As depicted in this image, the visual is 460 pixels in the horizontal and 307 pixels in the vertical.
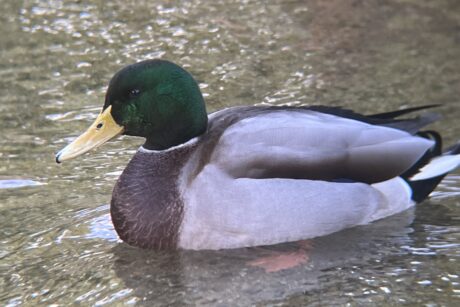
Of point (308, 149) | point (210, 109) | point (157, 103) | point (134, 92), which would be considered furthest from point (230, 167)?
point (210, 109)

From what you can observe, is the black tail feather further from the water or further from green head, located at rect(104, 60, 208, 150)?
green head, located at rect(104, 60, 208, 150)

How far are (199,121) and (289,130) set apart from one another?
0.47 m

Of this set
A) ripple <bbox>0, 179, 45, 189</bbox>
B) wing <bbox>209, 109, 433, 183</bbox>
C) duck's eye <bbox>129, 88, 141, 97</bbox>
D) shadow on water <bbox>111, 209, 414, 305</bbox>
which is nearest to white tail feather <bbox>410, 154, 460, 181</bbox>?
wing <bbox>209, 109, 433, 183</bbox>

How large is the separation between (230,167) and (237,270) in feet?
1.66

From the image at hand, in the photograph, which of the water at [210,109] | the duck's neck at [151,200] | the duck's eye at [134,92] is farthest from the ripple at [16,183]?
the duck's eye at [134,92]

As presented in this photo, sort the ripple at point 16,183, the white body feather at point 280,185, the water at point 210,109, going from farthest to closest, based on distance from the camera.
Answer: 1. the ripple at point 16,183
2. the white body feather at point 280,185
3. the water at point 210,109

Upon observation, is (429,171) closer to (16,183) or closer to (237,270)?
(237,270)

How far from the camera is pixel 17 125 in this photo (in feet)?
22.8

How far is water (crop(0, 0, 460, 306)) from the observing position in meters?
4.78

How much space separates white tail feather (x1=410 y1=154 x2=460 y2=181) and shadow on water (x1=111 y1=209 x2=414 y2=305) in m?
0.31

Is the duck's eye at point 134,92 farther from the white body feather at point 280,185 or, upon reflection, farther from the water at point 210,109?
the water at point 210,109

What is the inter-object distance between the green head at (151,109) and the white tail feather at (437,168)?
1215 mm

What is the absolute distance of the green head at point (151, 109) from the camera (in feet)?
16.8

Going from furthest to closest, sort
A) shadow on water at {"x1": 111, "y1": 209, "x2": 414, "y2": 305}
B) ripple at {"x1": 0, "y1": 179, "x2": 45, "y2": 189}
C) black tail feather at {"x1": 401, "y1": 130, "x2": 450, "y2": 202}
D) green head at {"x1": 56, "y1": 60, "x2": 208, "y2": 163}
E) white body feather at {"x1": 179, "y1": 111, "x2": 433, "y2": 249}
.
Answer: ripple at {"x1": 0, "y1": 179, "x2": 45, "y2": 189}
black tail feather at {"x1": 401, "y1": 130, "x2": 450, "y2": 202}
green head at {"x1": 56, "y1": 60, "x2": 208, "y2": 163}
white body feather at {"x1": 179, "y1": 111, "x2": 433, "y2": 249}
shadow on water at {"x1": 111, "y1": 209, "x2": 414, "y2": 305}
